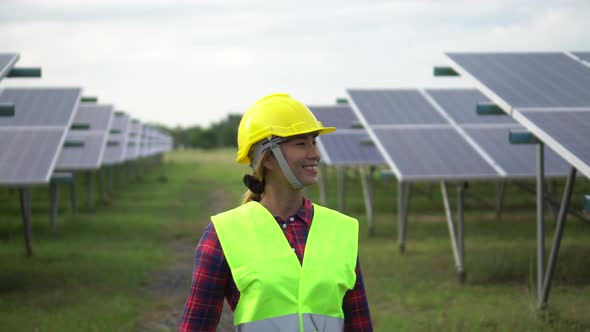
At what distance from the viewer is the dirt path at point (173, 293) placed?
30.2ft

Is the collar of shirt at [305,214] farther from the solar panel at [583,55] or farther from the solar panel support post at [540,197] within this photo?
the solar panel at [583,55]

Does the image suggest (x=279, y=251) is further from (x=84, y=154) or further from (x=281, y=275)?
(x=84, y=154)

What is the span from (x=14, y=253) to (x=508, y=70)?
28.7 feet

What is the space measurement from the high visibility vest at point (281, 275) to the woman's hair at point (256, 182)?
0.17m

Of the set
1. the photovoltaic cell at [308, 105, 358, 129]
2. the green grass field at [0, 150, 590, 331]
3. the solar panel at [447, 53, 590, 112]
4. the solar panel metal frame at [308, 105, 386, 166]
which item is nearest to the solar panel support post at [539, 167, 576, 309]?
the green grass field at [0, 150, 590, 331]

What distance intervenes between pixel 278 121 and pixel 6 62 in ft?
22.0

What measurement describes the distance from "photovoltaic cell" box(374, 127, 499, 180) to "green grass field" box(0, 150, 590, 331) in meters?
1.42

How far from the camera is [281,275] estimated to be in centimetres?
321

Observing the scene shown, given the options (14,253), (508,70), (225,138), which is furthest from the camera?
(225,138)

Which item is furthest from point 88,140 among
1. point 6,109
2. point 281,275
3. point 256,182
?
point 281,275

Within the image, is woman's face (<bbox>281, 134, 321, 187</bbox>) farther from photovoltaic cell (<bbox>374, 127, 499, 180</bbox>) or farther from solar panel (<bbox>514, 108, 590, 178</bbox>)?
photovoltaic cell (<bbox>374, 127, 499, 180</bbox>)

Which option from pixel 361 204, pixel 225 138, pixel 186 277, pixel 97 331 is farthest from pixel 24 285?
pixel 225 138

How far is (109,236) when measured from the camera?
1738 centimetres

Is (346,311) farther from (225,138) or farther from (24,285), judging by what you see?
(225,138)
